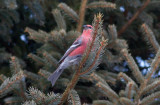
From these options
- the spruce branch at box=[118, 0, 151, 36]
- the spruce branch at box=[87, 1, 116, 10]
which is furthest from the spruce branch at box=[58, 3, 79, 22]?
the spruce branch at box=[118, 0, 151, 36]

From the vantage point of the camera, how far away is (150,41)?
3.49m

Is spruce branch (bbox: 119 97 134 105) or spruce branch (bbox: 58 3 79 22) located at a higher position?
spruce branch (bbox: 58 3 79 22)

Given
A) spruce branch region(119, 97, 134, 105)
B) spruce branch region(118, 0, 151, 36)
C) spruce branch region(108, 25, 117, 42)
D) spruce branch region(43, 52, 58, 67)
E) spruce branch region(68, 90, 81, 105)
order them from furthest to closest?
spruce branch region(118, 0, 151, 36) → spruce branch region(108, 25, 117, 42) → spruce branch region(43, 52, 58, 67) → spruce branch region(119, 97, 134, 105) → spruce branch region(68, 90, 81, 105)

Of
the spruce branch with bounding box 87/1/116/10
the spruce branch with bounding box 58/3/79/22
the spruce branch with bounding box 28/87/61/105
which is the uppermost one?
the spruce branch with bounding box 87/1/116/10

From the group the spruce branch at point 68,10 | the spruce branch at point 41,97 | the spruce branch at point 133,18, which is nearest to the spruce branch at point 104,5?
the spruce branch at point 68,10

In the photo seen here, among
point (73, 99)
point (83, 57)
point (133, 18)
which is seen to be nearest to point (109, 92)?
point (73, 99)

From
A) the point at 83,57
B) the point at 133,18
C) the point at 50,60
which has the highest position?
the point at 133,18

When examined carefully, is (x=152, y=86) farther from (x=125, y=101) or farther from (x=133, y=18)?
(x=133, y=18)

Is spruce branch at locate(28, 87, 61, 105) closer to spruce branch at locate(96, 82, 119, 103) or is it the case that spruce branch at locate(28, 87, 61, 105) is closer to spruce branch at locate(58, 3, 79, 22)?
spruce branch at locate(96, 82, 119, 103)

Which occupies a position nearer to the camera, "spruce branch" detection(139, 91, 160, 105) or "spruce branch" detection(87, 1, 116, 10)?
"spruce branch" detection(139, 91, 160, 105)

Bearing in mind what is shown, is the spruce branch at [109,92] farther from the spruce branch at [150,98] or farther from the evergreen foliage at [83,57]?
the spruce branch at [150,98]

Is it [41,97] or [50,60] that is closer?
[41,97]

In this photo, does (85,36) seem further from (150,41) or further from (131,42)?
(131,42)

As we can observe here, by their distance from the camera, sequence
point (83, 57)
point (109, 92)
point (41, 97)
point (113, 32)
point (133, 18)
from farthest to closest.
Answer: point (133, 18) < point (113, 32) < point (109, 92) < point (83, 57) < point (41, 97)
